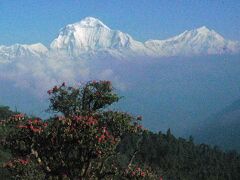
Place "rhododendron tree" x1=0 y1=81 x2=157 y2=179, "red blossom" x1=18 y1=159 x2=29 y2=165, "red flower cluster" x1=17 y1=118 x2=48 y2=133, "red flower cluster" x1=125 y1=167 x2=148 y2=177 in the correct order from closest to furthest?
1. "rhododendron tree" x1=0 y1=81 x2=157 y2=179
2. "red flower cluster" x1=17 y1=118 x2=48 y2=133
3. "red flower cluster" x1=125 y1=167 x2=148 y2=177
4. "red blossom" x1=18 y1=159 x2=29 y2=165

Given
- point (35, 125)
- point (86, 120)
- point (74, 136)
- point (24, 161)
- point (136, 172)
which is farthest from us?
point (24, 161)

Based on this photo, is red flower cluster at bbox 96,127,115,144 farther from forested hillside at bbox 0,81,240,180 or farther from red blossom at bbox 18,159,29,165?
red blossom at bbox 18,159,29,165

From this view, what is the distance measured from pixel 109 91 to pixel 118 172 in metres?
5.98

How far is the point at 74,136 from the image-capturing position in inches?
1121

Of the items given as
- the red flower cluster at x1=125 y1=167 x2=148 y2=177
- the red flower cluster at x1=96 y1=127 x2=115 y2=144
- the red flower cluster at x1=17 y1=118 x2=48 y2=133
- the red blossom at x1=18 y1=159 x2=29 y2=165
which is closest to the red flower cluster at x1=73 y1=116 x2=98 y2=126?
the red flower cluster at x1=96 y1=127 x2=115 y2=144

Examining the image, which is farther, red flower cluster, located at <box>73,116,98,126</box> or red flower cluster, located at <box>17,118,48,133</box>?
red flower cluster, located at <box>17,118,48,133</box>

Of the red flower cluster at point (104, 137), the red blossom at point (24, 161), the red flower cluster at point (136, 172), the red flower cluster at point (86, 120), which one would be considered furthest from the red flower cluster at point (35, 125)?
the red flower cluster at point (136, 172)

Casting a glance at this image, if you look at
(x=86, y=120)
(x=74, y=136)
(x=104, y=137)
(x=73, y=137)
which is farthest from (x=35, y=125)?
(x=104, y=137)

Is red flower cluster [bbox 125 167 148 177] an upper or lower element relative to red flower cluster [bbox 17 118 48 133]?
lower

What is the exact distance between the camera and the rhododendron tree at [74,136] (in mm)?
28859

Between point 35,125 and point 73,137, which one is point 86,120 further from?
point 35,125

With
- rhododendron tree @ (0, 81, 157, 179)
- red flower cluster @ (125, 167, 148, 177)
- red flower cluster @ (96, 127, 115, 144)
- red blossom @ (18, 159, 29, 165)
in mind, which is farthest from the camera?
red blossom @ (18, 159, 29, 165)

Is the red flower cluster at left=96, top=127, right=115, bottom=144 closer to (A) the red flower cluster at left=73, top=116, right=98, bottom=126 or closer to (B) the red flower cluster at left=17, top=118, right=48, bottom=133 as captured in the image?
(A) the red flower cluster at left=73, top=116, right=98, bottom=126

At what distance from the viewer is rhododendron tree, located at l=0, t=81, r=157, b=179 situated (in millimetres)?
28859
